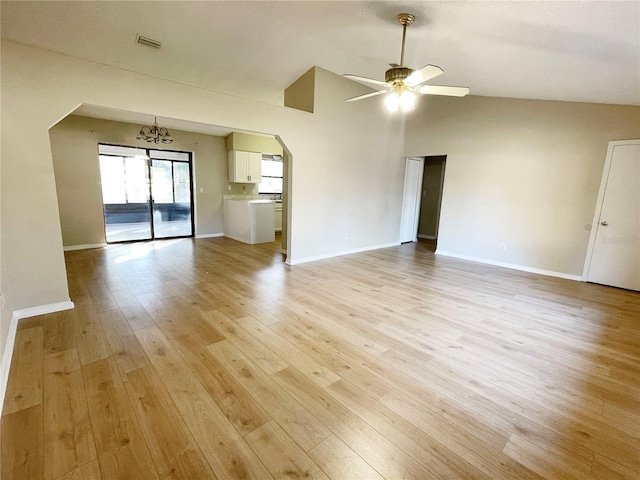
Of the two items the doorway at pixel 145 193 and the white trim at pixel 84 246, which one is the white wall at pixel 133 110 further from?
the doorway at pixel 145 193

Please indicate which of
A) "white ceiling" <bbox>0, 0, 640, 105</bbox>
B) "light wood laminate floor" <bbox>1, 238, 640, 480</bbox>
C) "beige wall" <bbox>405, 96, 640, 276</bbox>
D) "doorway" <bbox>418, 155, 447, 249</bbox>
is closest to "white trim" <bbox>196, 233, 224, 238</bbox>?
"light wood laminate floor" <bbox>1, 238, 640, 480</bbox>

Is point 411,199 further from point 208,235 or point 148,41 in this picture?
point 148,41

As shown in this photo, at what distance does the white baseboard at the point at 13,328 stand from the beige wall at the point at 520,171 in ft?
20.9

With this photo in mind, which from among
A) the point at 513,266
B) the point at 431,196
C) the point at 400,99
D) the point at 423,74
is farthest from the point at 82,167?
the point at 513,266

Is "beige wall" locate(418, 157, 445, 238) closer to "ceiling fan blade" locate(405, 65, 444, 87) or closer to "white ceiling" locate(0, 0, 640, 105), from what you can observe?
"white ceiling" locate(0, 0, 640, 105)

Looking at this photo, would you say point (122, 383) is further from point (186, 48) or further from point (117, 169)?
point (117, 169)

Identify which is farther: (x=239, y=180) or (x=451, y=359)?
(x=239, y=180)

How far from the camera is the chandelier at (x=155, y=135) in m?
5.88

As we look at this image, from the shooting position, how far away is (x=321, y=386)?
77.2 inches

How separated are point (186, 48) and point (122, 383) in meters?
3.95

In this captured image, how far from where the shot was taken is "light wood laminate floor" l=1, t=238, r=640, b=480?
4.65ft

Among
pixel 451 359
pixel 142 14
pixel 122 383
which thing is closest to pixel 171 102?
pixel 142 14

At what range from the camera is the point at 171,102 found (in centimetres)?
323

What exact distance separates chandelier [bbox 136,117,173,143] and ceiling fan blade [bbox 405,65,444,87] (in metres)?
5.27
